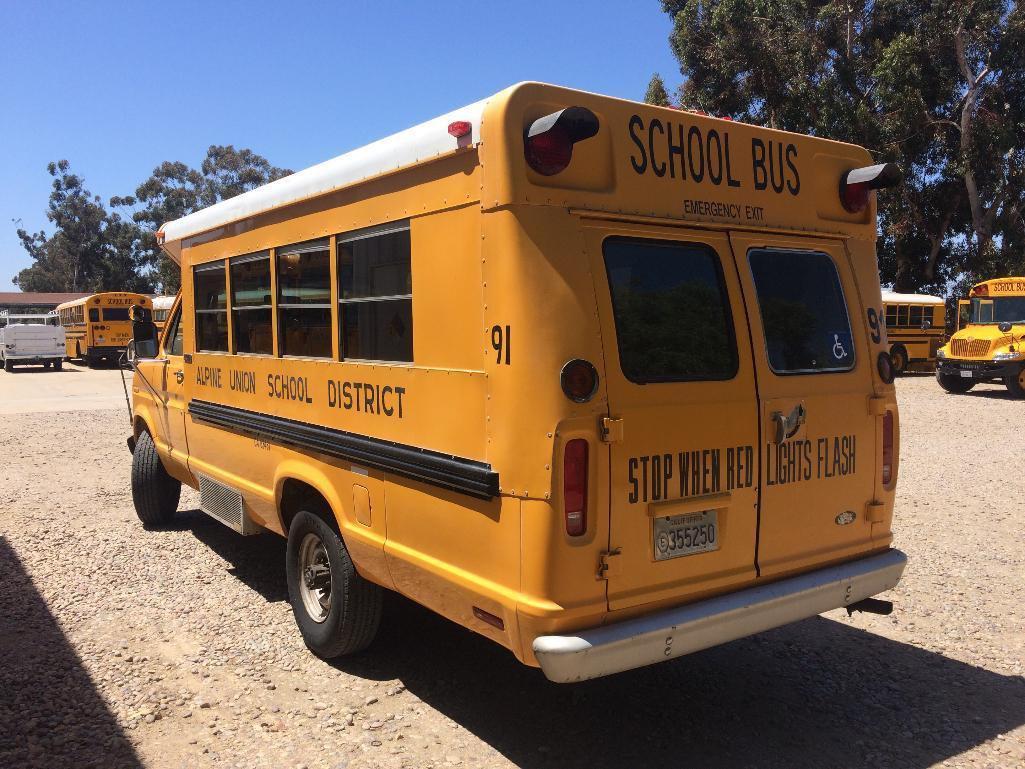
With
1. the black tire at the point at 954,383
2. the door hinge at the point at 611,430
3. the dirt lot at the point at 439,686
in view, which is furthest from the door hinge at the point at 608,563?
the black tire at the point at 954,383

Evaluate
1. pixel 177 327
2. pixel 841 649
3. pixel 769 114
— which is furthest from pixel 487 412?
pixel 769 114

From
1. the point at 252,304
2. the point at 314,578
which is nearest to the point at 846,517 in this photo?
the point at 314,578

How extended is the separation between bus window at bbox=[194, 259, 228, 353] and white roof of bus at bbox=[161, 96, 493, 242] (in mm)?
342

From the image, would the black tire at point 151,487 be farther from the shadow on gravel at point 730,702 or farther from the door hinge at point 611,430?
the door hinge at point 611,430

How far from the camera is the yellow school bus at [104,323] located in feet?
102

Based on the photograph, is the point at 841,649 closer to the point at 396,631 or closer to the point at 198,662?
the point at 396,631

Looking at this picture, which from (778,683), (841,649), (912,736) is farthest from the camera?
(841,649)

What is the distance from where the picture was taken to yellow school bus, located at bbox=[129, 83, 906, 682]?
116 inches

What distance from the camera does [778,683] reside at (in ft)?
13.6

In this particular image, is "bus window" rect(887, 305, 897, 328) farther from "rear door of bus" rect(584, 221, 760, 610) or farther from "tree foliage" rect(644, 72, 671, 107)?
"rear door of bus" rect(584, 221, 760, 610)

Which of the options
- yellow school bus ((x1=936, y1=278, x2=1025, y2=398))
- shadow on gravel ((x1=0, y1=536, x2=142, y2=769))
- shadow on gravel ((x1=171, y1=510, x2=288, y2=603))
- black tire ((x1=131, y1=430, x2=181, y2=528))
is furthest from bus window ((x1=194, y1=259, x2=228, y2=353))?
yellow school bus ((x1=936, y1=278, x2=1025, y2=398))

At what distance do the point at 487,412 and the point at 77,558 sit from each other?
187 inches

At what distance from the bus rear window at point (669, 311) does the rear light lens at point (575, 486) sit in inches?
14.7

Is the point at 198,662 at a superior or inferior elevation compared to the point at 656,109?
inferior
